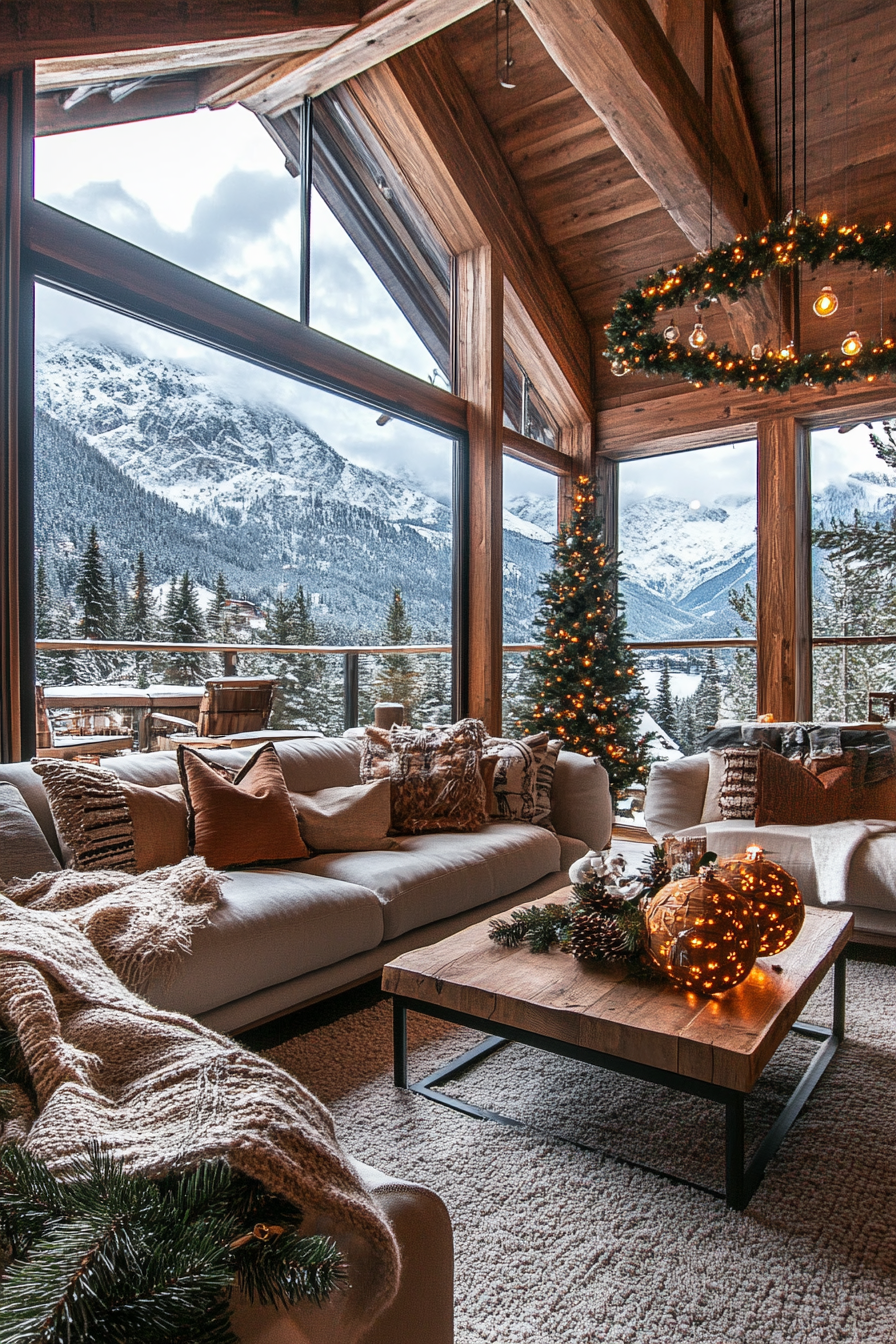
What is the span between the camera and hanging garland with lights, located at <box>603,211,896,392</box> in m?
3.11

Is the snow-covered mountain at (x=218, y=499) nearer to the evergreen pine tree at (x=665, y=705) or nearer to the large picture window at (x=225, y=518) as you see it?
the large picture window at (x=225, y=518)

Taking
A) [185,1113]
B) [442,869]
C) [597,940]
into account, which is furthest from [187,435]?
[185,1113]

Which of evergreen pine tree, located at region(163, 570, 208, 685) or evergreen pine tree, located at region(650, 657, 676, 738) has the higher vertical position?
evergreen pine tree, located at region(163, 570, 208, 685)

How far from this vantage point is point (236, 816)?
111 inches

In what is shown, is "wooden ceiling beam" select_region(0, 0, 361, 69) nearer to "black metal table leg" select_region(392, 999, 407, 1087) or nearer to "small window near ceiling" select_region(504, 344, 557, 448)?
"small window near ceiling" select_region(504, 344, 557, 448)

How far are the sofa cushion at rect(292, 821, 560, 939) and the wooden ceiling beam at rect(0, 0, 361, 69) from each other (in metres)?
3.32

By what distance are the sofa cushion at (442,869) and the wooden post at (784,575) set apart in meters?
3.07

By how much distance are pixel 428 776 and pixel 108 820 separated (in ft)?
4.44

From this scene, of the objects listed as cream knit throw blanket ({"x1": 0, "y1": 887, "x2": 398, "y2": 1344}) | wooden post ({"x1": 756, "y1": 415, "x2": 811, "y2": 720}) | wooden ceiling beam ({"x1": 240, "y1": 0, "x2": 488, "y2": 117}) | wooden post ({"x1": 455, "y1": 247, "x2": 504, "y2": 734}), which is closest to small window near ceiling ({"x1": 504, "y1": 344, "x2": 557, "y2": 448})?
wooden post ({"x1": 455, "y1": 247, "x2": 504, "y2": 734})

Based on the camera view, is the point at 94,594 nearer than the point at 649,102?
Yes

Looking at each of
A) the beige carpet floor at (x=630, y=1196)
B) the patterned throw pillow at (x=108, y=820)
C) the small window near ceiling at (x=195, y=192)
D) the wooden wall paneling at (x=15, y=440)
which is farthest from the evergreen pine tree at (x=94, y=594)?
the beige carpet floor at (x=630, y=1196)

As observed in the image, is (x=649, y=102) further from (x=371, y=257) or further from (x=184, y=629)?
(x=184, y=629)

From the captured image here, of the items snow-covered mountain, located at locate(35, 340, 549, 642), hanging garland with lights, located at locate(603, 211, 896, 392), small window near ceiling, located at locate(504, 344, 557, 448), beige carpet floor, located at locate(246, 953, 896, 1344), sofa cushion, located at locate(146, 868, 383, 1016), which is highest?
small window near ceiling, located at locate(504, 344, 557, 448)

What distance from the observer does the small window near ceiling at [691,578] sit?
20.3 ft
